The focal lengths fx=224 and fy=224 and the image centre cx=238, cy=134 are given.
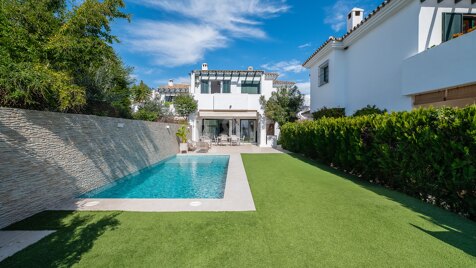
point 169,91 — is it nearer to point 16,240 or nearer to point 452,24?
point 452,24

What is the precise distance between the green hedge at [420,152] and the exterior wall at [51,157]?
14151 millimetres

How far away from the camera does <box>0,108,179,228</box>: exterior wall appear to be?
7.02 m

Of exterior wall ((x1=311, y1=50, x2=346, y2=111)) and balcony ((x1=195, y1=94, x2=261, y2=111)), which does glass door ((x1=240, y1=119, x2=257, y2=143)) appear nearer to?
balcony ((x1=195, y1=94, x2=261, y2=111))

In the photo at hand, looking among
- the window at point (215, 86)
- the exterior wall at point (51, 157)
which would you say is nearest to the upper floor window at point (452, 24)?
the exterior wall at point (51, 157)

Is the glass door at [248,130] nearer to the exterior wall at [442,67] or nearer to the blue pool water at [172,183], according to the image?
the blue pool water at [172,183]

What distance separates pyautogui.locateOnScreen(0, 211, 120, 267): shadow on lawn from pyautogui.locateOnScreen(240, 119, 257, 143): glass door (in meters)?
Answer: 36.4

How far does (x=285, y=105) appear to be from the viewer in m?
34.3

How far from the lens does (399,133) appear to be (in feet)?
32.8

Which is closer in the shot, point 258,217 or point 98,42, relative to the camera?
point 258,217

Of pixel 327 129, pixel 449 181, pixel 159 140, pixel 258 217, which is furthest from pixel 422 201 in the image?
pixel 159 140

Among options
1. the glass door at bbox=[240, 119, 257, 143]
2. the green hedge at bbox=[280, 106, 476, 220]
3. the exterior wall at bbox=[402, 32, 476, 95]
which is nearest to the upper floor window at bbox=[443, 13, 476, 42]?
the exterior wall at bbox=[402, 32, 476, 95]

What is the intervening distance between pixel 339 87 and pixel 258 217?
1888 centimetres

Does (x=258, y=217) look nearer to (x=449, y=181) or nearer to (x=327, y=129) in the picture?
(x=449, y=181)

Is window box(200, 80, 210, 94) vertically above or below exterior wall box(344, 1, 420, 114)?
above
